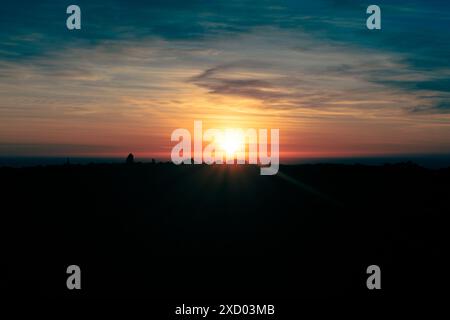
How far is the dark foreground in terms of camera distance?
13.6 m

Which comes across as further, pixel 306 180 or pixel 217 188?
pixel 306 180

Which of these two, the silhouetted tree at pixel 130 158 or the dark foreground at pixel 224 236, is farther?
the silhouetted tree at pixel 130 158

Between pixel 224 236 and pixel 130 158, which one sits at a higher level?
pixel 130 158

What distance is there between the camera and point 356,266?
14852mm

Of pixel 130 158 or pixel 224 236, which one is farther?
pixel 130 158

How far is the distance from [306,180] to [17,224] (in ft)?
51.8

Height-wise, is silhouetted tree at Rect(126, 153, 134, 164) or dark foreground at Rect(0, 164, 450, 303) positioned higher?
silhouetted tree at Rect(126, 153, 134, 164)

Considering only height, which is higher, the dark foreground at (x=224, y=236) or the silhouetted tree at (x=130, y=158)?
the silhouetted tree at (x=130, y=158)

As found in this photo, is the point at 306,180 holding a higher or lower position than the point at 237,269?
higher

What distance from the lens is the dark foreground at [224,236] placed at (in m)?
13.6

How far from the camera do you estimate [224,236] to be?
695 inches

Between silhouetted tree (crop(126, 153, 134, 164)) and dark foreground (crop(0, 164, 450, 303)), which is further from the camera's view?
silhouetted tree (crop(126, 153, 134, 164))

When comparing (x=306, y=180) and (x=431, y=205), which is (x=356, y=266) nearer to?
(x=431, y=205)

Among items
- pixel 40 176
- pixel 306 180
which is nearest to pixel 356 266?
pixel 306 180
